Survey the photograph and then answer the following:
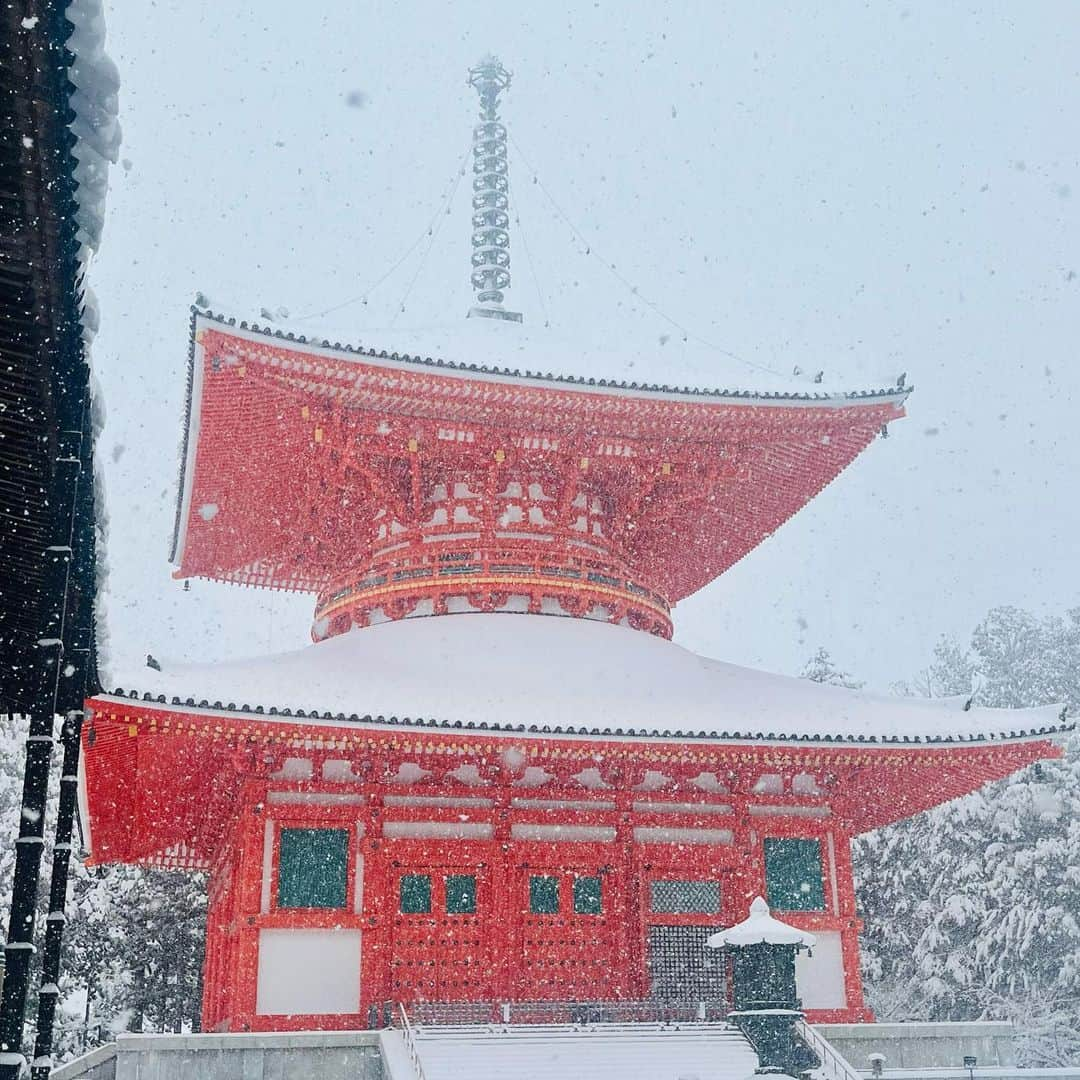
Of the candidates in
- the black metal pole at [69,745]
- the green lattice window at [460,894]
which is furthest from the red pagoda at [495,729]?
the black metal pole at [69,745]

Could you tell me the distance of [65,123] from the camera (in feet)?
16.0

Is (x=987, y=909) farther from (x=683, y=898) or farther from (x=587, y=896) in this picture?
(x=587, y=896)

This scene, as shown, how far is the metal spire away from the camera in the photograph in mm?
26422

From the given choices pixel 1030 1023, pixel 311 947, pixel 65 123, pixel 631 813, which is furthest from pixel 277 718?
pixel 1030 1023

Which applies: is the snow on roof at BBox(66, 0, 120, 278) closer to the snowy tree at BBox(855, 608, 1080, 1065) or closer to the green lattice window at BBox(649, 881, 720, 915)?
the green lattice window at BBox(649, 881, 720, 915)

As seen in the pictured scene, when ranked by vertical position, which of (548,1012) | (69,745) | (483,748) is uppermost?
(483,748)

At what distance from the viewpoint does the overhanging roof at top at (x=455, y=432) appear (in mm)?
18078

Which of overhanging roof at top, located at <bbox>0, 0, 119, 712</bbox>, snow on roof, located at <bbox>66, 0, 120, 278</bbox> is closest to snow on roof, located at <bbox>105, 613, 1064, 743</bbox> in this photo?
overhanging roof at top, located at <bbox>0, 0, 119, 712</bbox>

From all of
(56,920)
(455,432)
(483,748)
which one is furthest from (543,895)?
(56,920)

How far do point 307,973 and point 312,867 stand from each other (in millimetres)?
1261

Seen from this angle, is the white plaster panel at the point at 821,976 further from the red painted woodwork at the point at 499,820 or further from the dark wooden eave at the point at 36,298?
the dark wooden eave at the point at 36,298

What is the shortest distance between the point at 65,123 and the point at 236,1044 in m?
12.2

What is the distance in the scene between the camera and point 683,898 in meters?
17.7

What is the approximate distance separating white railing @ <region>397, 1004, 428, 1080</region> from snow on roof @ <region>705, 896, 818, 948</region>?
12.0 feet
